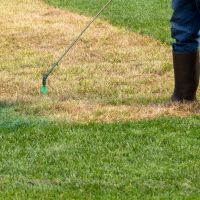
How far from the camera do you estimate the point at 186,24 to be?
Result: 658 cm

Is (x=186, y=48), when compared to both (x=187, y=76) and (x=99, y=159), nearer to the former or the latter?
(x=187, y=76)

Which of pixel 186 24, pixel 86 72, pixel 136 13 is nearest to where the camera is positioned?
pixel 186 24

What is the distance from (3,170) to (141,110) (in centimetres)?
168

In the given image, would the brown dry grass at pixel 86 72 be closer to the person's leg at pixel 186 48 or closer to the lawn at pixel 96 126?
the lawn at pixel 96 126

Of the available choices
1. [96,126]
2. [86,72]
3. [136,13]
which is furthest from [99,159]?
[136,13]

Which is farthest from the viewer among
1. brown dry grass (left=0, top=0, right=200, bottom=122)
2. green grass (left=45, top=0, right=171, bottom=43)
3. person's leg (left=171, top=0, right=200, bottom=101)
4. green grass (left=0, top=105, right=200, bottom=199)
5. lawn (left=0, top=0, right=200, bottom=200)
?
green grass (left=45, top=0, right=171, bottom=43)

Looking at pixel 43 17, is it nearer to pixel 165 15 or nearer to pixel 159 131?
pixel 165 15

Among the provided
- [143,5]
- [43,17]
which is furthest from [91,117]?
[143,5]

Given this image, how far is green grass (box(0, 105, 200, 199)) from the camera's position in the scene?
4602 millimetres

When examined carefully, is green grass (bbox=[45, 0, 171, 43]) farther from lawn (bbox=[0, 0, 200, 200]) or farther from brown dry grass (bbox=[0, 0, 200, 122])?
lawn (bbox=[0, 0, 200, 200])

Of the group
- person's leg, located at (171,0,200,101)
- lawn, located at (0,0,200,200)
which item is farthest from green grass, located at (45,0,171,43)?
person's leg, located at (171,0,200,101)

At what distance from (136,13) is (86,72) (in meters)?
4.88

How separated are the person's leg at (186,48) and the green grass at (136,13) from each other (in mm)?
Result: 3409

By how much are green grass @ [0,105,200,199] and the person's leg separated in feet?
2.11
